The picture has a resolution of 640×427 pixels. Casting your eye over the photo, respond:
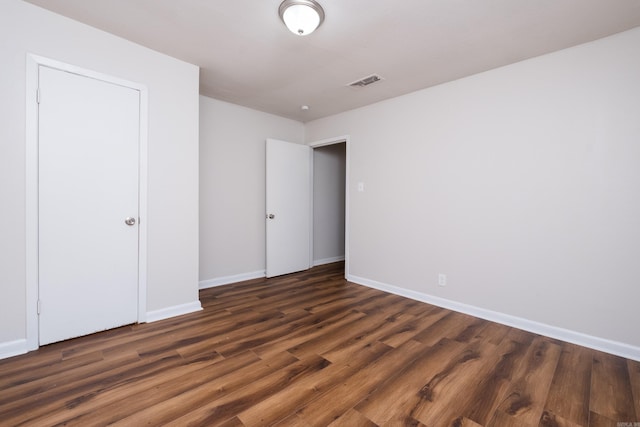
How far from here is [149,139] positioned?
2592mm

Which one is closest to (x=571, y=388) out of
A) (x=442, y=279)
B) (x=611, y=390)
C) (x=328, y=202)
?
(x=611, y=390)

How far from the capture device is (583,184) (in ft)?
7.55

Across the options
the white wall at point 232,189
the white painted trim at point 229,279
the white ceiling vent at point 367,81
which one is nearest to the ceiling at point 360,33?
the white ceiling vent at point 367,81

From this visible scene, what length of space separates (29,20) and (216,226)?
98.9 inches

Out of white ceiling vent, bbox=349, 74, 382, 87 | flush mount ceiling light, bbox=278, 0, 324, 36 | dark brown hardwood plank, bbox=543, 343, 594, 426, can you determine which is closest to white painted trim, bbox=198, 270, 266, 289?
white ceiling vent, bbox=349, 74, 382, 87

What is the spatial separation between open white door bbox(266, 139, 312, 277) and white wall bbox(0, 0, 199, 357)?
1.48 meters

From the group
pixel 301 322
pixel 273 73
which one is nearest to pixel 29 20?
pixel 273 73

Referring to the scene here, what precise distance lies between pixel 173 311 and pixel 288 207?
88.5 inches

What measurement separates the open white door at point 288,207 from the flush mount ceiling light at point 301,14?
230 cm

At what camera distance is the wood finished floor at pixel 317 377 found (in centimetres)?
150

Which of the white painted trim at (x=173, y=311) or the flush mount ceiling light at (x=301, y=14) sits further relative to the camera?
the white painted trim at (x=173, y=311)

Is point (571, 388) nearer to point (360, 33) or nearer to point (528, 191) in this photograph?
point (528, 191)

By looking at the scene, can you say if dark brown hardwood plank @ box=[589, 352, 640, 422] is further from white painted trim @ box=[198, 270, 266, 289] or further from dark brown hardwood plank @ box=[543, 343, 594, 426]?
white painted trim @ box=[198, 270, 266, 289]

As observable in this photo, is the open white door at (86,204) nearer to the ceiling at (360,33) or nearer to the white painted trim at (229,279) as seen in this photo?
the ceiling at (360,33)
